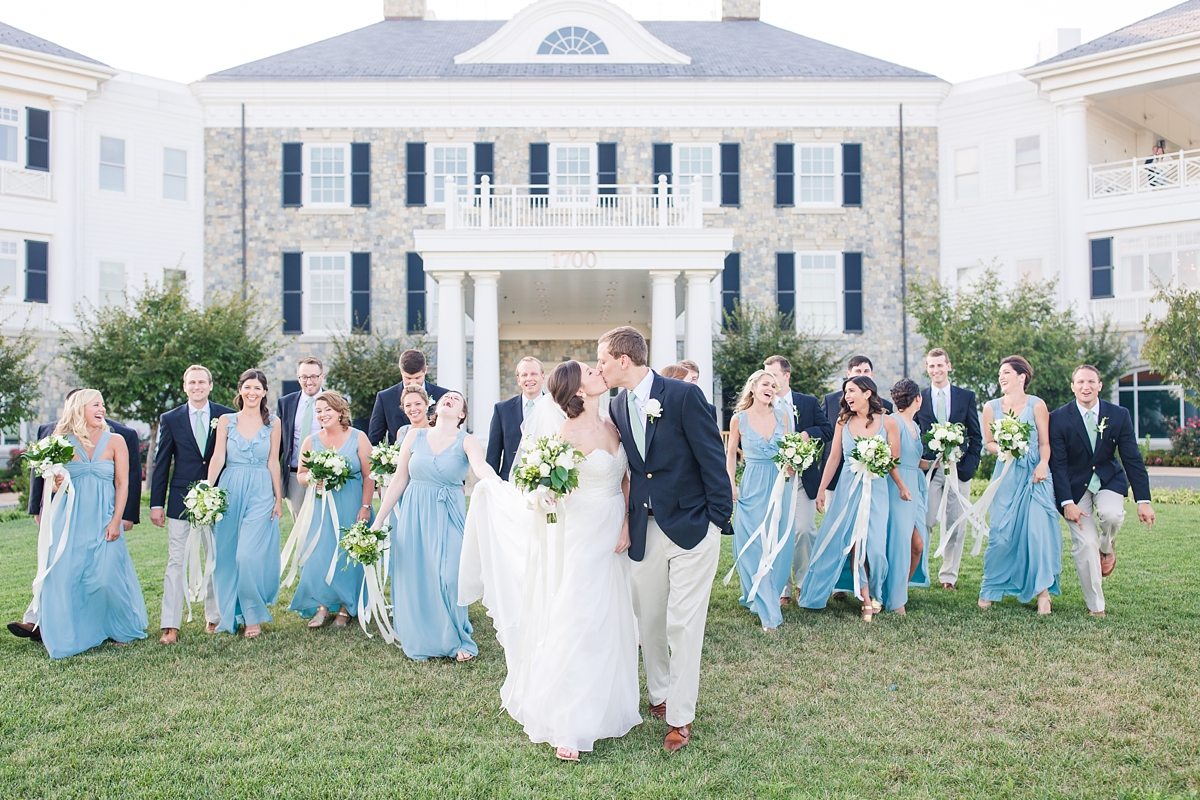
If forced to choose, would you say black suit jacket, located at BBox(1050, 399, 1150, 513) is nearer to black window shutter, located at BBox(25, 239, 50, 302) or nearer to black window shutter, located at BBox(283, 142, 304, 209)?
black window shutter, located at BBox(283, 142, 304, 209)

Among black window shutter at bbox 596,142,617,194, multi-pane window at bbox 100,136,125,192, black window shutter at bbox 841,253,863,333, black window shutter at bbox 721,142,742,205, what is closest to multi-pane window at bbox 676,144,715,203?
black window shutter at bbox 721,142,742,205

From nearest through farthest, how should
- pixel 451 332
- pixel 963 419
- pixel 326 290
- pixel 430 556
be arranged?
pixel 430 556 → pixel 963 419 → pixel 451 332 → pixel 326 290

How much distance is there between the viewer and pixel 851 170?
2697 centimetres

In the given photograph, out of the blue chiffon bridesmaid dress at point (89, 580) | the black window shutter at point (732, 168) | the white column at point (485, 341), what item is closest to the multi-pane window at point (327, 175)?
the white column at point (485, 341)

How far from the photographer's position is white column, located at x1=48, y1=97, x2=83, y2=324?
24.3 metres

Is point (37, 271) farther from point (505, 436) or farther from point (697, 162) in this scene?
point (505, 436)

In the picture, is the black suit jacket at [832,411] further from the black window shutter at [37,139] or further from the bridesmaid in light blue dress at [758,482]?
the black window shutter at [37,139]

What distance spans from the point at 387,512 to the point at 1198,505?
1454 cm

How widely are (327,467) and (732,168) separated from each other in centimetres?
2182

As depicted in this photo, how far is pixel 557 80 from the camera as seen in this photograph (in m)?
26.6

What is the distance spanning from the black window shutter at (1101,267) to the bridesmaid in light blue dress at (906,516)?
65.2 ft

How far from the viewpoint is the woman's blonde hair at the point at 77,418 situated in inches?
278

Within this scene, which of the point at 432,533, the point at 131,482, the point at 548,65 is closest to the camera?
the point at 432,533

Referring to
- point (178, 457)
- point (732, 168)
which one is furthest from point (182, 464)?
point (732, 168)
